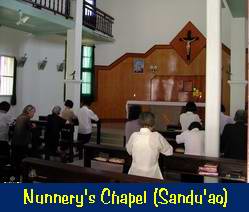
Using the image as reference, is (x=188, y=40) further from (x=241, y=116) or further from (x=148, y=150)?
(x=148, y=150)

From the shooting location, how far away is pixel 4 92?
1189 centimetres

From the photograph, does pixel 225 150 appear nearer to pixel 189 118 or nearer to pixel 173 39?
pixel 189 118

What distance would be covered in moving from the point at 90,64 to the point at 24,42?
4.07 meters

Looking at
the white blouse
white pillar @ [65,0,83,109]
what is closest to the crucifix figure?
white pillar @ [65,0,83,109]

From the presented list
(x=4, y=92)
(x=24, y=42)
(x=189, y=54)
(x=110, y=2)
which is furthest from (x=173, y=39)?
(x=4, y=92)

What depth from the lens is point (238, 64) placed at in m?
10.6

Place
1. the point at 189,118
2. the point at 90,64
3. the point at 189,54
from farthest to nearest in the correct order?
the point at 90,64 → the point at 189,54 → the point at 189,118

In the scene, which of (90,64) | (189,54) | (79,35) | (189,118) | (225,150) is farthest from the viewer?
(90,64)

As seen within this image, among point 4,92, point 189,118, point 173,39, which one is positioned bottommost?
point 189,118

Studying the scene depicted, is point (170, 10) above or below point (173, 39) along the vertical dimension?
above

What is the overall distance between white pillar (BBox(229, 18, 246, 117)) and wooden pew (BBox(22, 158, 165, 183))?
719cm

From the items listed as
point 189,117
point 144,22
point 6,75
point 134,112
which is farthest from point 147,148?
point 144,22

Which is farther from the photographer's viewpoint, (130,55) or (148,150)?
(130,55)

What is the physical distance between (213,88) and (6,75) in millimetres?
8073
